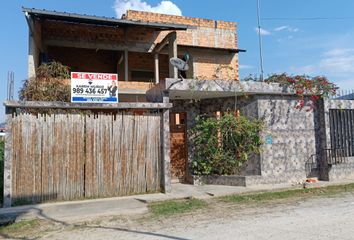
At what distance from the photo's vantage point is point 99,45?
15695 mm

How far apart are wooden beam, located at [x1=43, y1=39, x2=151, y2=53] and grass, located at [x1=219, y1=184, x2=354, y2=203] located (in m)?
9.59

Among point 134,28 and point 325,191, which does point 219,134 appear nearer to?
point 325,191

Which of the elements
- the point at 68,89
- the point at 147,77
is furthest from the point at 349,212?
the point at 147,77

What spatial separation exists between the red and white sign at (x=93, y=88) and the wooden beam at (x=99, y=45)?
6703mm

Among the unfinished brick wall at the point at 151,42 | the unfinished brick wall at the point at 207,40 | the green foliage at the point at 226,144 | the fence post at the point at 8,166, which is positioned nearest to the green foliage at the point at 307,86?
the green foliage at the point at 226,144

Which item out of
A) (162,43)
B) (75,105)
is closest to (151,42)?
(162,43)

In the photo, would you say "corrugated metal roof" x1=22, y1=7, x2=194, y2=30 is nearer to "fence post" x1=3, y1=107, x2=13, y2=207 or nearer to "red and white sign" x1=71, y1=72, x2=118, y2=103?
"red and white sign" x1=71, y1=72, x2=118, y2=103

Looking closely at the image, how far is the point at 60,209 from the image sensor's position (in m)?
7.62

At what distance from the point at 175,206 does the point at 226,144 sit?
13.1ft

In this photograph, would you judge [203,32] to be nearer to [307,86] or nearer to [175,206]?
[307,86]

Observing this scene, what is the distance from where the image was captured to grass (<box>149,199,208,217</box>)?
290 inches

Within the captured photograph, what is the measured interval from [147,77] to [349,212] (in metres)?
13.4

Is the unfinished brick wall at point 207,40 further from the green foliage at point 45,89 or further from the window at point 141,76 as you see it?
the green foliage at point 45,89

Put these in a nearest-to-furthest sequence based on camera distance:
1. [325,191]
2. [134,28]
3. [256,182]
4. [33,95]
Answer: [325,191] → [256,182] → [33,95] → [134,28]
